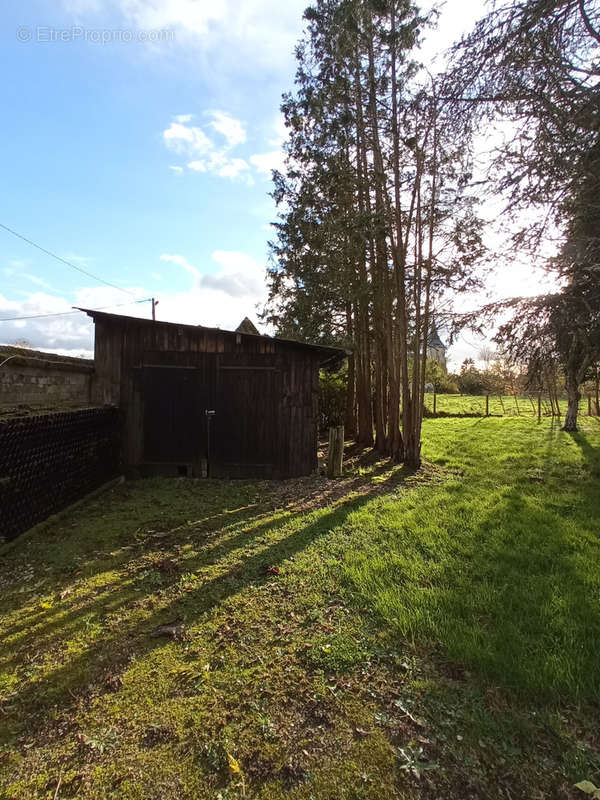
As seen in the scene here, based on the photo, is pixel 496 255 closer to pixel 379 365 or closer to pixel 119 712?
pixel 379 365

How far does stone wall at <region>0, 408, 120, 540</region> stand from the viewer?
13.2ft

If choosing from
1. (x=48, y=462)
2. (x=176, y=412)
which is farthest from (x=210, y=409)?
(x=48, y=462)

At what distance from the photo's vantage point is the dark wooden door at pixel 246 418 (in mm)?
7215

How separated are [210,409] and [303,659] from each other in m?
5.34

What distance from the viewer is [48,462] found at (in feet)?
15.5

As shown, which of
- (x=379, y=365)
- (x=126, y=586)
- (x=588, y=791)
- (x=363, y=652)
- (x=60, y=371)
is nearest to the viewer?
(x=588, y=791)

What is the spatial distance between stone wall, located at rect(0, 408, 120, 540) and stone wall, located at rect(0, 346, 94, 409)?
482 millimetres

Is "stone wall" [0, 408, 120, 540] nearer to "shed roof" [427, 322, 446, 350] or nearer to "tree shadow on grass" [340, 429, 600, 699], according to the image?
"tree shadow on grass" [340, 429, 600, 699]

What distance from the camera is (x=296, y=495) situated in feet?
20.3

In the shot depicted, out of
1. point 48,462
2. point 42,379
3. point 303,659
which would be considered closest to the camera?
point 303,659

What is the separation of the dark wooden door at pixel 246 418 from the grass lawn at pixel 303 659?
7.85 ft

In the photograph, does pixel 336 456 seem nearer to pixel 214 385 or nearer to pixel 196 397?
pixel 214 385

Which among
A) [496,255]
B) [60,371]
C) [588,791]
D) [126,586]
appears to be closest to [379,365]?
[496,255]

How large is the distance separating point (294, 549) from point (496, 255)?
5.72 m
